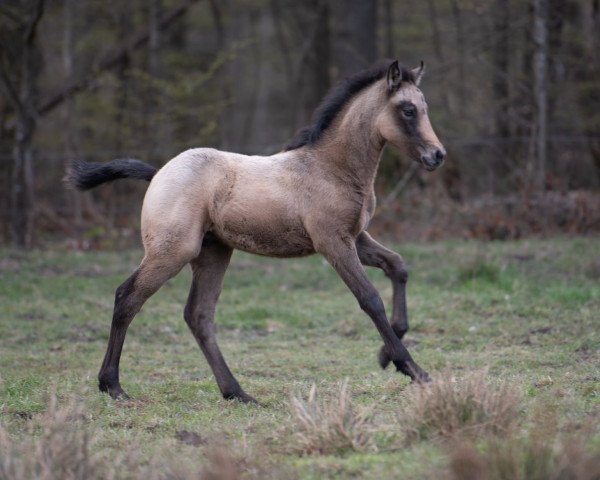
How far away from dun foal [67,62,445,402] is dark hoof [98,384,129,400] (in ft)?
0.04

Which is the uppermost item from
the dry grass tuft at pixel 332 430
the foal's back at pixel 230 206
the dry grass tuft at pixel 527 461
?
the foal's back at pixel 230 206

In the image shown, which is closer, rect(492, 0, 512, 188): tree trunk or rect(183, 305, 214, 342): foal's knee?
rect(183, 305, 214, 342): foal's knee

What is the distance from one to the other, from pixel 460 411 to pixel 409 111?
2751mm

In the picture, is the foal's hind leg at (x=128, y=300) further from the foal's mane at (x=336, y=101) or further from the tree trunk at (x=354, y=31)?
the tree trunk at (x=354, y=31)

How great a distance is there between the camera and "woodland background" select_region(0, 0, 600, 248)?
51.1ft

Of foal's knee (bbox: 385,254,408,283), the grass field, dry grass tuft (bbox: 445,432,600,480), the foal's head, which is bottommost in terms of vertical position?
the grass field

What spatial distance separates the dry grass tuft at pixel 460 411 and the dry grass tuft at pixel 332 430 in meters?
0.25

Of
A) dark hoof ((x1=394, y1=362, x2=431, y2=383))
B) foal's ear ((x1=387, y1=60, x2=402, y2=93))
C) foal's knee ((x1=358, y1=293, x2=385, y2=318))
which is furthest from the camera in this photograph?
foal's ear ((x1=387, y1=60, x2=402, y2=93))

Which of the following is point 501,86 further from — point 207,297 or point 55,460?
point 55,460

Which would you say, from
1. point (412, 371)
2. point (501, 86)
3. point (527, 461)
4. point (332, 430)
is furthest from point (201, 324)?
point (501, 86)

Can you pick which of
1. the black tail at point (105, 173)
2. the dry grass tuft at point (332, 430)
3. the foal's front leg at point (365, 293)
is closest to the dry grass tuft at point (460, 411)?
the dry grass tuft at point (332, 430)

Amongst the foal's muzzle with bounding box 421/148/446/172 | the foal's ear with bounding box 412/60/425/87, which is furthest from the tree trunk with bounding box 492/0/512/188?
the foal's muzzle with bounding box 421/148/446/172

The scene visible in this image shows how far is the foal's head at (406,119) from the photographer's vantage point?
6.67 metres

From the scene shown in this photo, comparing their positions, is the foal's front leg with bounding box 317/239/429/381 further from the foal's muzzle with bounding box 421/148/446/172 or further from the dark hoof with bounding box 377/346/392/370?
the foal's muzzle with bounding box 421/148/446/172
